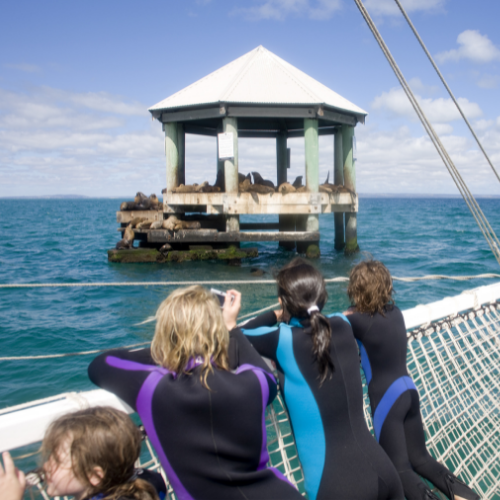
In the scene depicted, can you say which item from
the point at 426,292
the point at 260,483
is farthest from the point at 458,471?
the point at 426,292

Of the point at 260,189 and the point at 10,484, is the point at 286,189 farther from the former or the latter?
the point at 10,484

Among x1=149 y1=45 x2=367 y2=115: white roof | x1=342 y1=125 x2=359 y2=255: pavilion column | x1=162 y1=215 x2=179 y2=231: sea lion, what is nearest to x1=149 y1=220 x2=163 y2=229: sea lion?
x1=162 y1=215 x2=179 y2=231: sea lion

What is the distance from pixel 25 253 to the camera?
2323 centimetres

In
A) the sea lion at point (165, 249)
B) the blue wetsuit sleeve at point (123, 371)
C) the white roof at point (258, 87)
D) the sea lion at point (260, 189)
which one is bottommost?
the sea lion at point (165, 249)

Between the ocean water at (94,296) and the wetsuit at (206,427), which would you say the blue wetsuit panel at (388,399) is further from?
the wetsuit at (206,427)

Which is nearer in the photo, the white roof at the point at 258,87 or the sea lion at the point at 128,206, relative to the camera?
the white roof at the point at 258,87

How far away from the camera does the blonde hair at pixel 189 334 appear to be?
1758mm

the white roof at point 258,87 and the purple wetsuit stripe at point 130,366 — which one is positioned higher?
the white roof at point 258,87

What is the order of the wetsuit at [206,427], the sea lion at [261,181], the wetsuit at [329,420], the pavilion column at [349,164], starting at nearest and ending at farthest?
1. the wetsuit at [206,427]
2. the wetsuit at [329,420]
3. the sea lion at [261,181]
4. the pavilion column at [349,164]

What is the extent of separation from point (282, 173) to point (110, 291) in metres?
9.85

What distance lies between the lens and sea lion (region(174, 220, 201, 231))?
53.3 ft

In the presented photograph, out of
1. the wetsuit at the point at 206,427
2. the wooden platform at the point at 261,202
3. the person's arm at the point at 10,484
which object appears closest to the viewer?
the person's arm at the point at 10,484

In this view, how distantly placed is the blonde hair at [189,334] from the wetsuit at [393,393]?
1028 millimetres

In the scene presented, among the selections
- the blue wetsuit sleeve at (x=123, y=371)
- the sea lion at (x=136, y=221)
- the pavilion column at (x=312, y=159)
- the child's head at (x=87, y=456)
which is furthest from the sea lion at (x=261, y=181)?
the child's head at (x=87, y=456)
